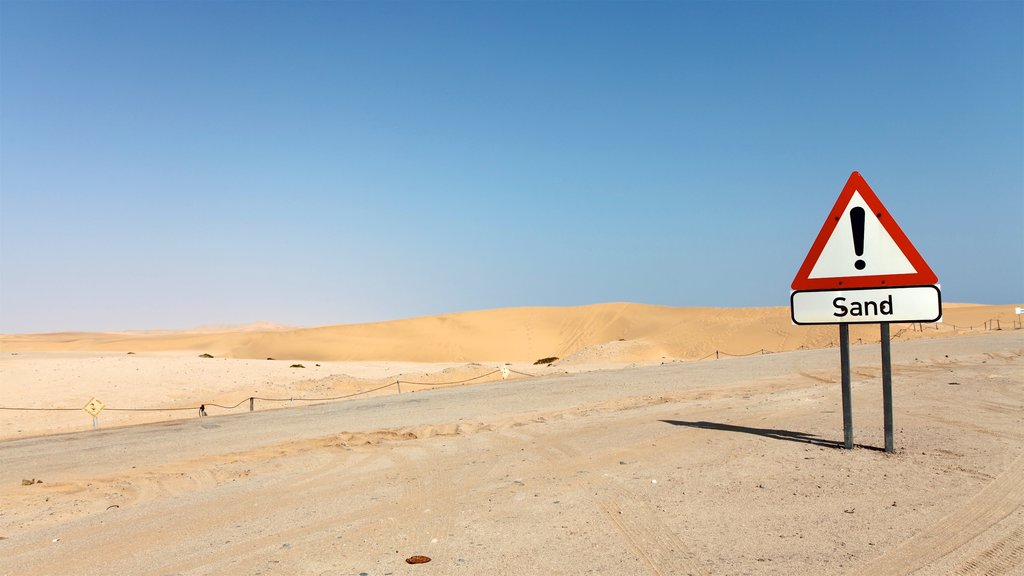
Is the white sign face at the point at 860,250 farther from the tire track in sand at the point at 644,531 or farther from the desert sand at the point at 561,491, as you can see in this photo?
the tire track in sand at the point at 644,531

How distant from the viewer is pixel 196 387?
29.6m

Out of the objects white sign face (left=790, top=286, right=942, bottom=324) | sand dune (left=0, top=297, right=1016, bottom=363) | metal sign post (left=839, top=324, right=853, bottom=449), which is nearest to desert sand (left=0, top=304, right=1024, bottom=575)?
metal sign post (left=839, top=324, right=853, bottom=449)

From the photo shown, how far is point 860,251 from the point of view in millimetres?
7211

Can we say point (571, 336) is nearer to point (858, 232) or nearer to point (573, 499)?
point (858, 232)

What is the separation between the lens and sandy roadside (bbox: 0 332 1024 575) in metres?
4.47

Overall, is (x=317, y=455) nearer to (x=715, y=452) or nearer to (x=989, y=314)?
(x=715, y=452)

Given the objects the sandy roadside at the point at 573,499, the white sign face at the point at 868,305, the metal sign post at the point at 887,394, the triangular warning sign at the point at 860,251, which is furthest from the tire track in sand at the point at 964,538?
the triangular warning sign at the point at 860,251

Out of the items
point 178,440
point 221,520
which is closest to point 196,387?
point 178,440

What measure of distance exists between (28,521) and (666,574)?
212 inches

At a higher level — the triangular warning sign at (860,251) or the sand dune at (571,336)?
the triangular warning sign at (860,251)

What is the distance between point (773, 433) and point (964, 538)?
3.80 meters

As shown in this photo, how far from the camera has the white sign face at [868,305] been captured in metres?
6.84

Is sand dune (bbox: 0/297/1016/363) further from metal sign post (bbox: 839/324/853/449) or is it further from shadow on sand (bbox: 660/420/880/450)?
metal sign post (bbox: 839/324/853/449)

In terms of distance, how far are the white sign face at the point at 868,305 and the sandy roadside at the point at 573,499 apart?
1.34 m
